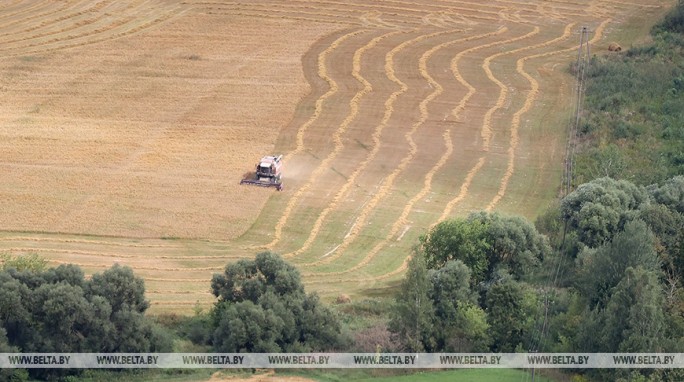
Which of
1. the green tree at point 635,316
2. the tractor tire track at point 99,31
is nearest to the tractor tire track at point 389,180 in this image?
the green tree at point 635,316

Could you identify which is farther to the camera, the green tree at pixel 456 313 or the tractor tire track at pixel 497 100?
the tractor tire track at pixel 497 100

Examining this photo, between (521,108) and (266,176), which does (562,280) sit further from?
(521,108)

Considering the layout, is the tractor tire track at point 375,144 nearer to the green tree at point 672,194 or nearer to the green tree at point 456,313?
the green tree at point 456,313

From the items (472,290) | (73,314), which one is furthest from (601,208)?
(73,314)

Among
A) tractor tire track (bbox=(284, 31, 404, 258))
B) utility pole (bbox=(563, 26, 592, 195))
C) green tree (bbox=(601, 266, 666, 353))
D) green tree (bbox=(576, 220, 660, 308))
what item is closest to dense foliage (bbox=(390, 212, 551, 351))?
green tree (bbox=(576, 220, 660, 308))

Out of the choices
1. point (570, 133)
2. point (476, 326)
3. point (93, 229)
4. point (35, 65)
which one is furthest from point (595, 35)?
point (476, 326)

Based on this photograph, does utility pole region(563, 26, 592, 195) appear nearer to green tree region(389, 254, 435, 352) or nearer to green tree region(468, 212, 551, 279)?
green tree region(468, 212, 551, 279)
